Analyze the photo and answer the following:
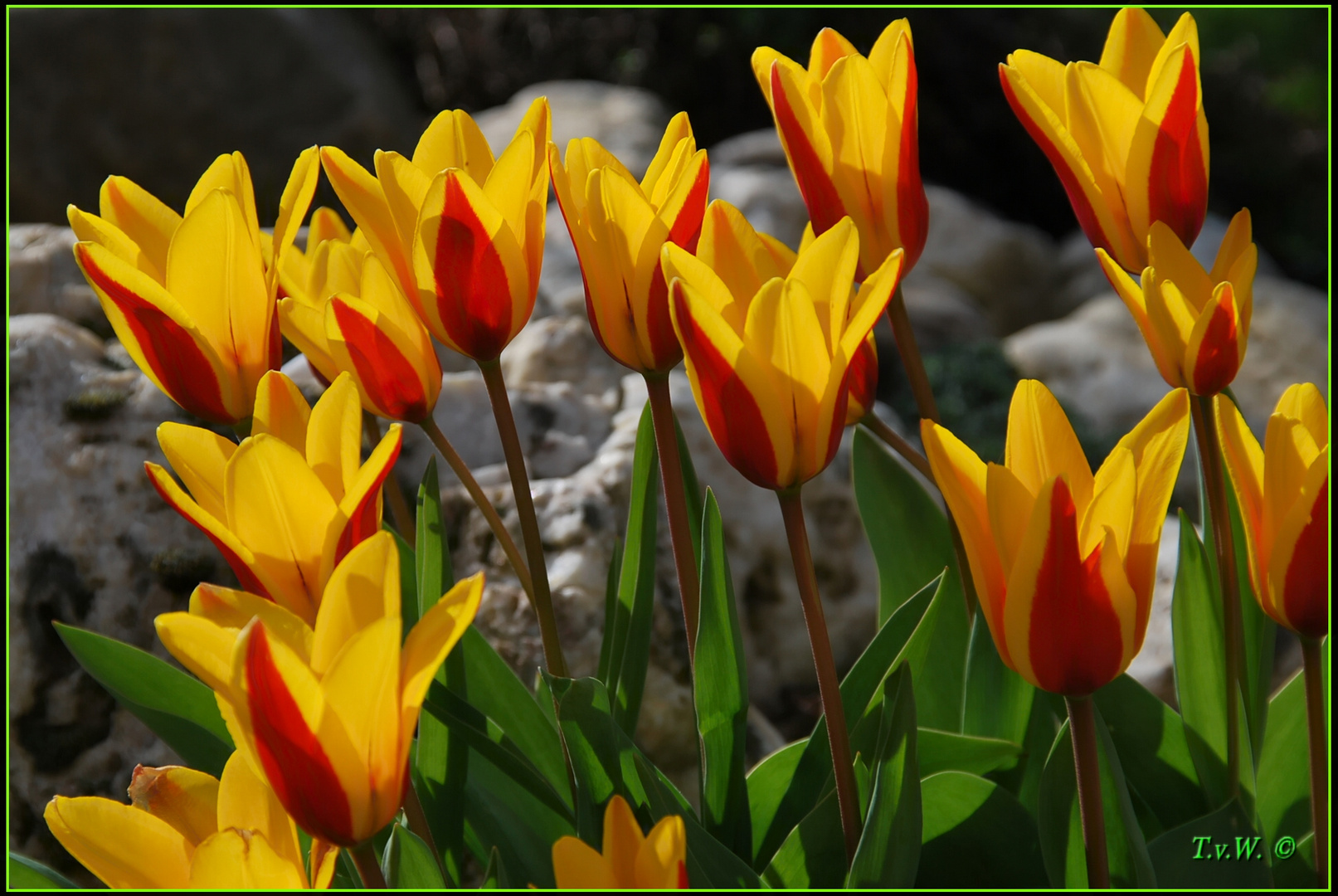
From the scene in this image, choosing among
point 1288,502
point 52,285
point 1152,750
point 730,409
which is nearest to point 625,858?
point 730,409

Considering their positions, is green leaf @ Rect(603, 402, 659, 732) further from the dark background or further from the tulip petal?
the dark background

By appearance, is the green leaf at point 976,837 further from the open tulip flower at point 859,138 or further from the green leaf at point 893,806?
the open tulip flower at point 859,138

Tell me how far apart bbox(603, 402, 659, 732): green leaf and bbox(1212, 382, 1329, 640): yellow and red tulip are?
0.39 metres

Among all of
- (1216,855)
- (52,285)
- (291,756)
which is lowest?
(1216,855)

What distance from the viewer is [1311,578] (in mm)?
630

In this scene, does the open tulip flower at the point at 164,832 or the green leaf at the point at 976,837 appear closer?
the open tulip flower at the point at 164,832

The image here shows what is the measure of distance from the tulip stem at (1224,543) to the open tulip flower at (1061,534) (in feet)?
0.60

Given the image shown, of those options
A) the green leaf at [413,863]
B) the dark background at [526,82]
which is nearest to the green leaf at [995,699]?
the green leaf at [413,863]

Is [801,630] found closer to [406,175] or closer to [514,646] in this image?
[514,646]

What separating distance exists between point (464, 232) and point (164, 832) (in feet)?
1.16

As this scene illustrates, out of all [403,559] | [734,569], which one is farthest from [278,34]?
[403,559]

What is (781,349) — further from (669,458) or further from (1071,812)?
(1071,812)

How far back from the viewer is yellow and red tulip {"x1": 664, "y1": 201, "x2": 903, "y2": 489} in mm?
542

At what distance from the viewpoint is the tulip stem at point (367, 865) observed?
0.50 m
